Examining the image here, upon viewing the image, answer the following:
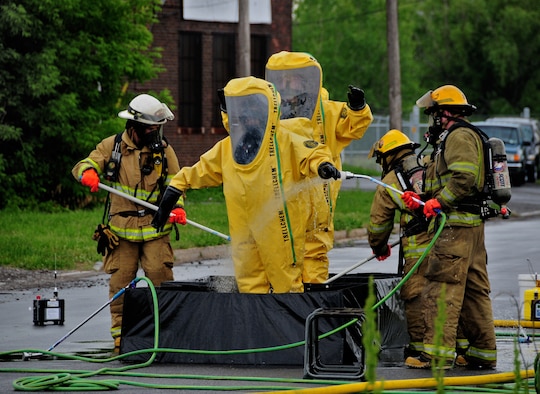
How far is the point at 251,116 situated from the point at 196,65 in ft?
75.4

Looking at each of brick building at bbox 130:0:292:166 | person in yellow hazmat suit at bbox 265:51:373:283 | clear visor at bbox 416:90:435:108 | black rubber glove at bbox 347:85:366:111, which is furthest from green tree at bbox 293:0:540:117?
clear visor at bbox 416:90:435:108

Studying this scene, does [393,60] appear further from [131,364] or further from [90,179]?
[131,364]

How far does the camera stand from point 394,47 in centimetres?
2670

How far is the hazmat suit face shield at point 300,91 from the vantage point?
10.7 metres

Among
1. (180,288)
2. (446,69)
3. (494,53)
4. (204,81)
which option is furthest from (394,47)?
(446,69)

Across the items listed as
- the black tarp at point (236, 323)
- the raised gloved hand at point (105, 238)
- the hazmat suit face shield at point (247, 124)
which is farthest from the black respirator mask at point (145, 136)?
the black tarp at point (236, 323)

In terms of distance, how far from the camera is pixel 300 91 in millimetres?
10750

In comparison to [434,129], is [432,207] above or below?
below

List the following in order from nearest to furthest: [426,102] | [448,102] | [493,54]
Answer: [448,102] < [426,102] < [493,54]

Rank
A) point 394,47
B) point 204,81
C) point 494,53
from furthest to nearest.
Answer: point 494,53 < point 204,81 < point 394,47

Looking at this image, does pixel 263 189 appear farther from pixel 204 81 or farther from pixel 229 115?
pixel 204 81

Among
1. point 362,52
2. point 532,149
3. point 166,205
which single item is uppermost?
point 362,52

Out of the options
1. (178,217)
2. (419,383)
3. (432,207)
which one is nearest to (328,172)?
(432,207)

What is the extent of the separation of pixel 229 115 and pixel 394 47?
17609 millimetres
